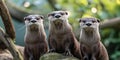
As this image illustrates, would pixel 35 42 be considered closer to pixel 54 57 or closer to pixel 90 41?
pixel 54 57

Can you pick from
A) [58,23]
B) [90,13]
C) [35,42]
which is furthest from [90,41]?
[90,13]

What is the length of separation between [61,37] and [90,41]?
32 cm

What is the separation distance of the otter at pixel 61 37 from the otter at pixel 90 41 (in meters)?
0.12

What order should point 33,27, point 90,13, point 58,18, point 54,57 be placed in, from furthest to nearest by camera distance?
point 90,13
point 33,27
point 58,18
point 54,57

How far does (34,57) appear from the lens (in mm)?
4555

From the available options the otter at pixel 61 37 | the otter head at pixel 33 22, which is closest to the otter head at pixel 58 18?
the otter at pixel 61 37

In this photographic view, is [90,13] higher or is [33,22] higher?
[33,22]

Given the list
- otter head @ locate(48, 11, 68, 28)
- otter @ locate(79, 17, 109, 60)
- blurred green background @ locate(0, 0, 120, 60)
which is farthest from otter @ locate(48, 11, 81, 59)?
blurred green background @ locate(0, 0, 120, 60)

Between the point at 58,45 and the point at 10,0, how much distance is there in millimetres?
3731

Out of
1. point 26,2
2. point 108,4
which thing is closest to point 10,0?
point 26,2

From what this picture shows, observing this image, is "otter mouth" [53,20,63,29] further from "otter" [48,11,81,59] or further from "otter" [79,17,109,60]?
"otter" [79,17,109,60]

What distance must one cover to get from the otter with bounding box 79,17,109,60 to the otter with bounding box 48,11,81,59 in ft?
0.39

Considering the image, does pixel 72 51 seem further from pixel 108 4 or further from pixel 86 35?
pixel 108 4

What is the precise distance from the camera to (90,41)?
4383 millimetres
